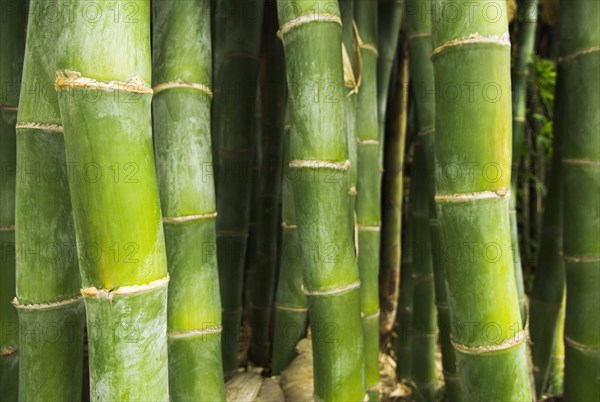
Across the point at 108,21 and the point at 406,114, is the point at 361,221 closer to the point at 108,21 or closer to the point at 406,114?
the point at 108,21

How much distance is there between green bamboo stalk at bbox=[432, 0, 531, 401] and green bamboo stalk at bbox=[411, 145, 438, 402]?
59 cm

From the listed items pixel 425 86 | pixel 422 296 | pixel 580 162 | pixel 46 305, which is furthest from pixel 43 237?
pixel 422 296

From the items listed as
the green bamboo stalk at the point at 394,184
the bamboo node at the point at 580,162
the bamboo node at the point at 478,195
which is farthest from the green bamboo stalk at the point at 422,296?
the bamboo node at the point at 478,195

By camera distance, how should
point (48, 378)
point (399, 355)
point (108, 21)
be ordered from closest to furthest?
point (108, 21) → point (48, 378) → point (399, 355)

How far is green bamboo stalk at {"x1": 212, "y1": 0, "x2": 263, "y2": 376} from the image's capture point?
1.06 m

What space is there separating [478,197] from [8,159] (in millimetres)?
722

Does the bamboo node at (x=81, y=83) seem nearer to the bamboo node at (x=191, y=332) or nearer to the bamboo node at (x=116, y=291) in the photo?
the bamboo node at (x=116, y=291)

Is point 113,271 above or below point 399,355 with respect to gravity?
above

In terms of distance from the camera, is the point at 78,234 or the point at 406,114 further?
the point at 406,114

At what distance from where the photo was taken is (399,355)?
1688mm

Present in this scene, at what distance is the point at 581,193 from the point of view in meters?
0.94

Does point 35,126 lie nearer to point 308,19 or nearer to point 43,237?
point 43,237

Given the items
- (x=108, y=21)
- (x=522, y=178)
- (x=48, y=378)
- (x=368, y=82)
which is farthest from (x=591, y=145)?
(x=522, y=178)

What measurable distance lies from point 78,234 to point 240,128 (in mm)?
539
